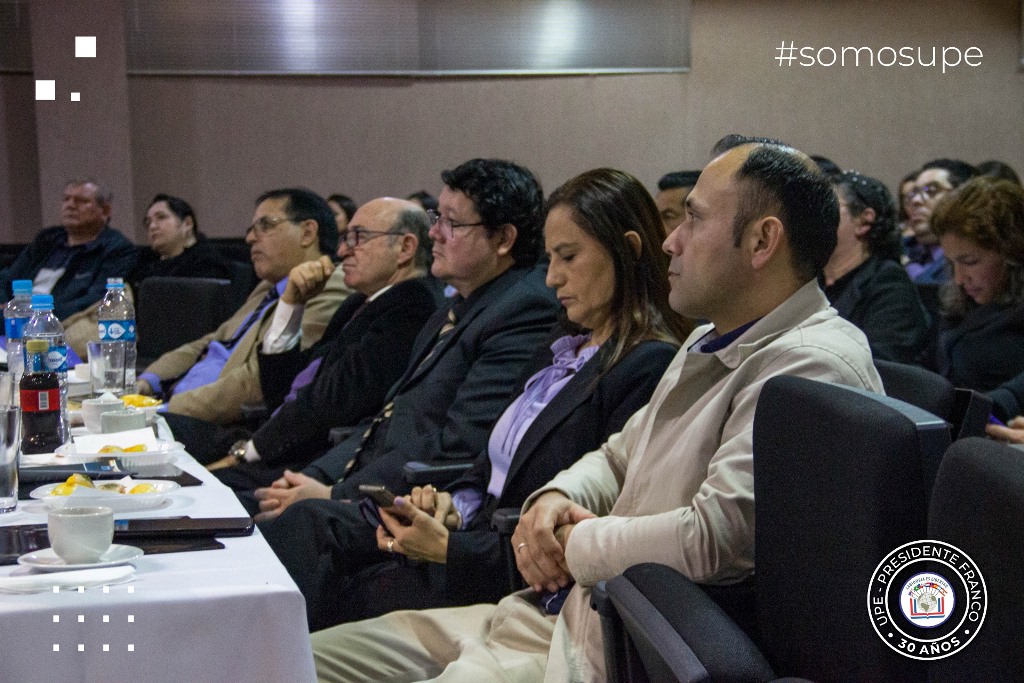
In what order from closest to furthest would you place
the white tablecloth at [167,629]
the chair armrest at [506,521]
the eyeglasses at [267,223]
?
the white tablecloth at [167,629]
the chair armrest at [506,521]
the eyeglasses at [267,223]

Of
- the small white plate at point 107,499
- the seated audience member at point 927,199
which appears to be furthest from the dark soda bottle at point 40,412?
the seated audience member at point 927,199

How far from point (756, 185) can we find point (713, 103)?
6.32 meters

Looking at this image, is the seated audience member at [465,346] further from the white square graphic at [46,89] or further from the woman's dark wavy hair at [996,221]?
the white square graphic at [46,89]

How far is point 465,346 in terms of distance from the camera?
2430mm

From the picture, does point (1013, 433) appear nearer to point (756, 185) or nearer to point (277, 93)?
point (756, 185)

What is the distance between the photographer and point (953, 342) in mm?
2924

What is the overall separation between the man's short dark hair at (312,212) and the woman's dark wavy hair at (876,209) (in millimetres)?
1618

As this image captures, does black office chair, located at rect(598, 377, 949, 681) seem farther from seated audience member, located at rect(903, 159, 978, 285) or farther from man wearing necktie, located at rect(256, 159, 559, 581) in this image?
seated audience member, located at rect(903, 159, 978, 285)

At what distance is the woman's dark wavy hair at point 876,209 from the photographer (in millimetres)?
3396

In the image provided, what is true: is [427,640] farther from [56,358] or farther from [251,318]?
[251,318]

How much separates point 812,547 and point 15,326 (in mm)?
2424

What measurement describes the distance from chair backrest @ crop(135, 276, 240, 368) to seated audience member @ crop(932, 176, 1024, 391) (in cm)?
294

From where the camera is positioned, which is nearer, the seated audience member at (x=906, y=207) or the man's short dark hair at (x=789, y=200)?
the man's short dark hair at (x=789, y=200)

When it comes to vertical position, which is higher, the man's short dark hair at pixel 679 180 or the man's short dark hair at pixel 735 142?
the man's short dark hair at pixel 735 142
